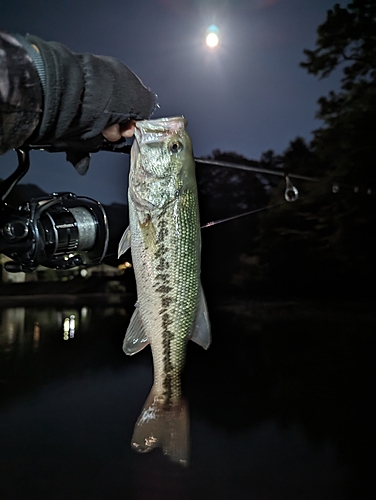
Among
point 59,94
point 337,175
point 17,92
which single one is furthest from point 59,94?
point 337,175

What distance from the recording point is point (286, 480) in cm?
1505

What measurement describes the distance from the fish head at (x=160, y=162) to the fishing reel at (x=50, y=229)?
38cm

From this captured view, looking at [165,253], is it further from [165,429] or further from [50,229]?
[165,429]

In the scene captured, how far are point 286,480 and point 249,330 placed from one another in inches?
313

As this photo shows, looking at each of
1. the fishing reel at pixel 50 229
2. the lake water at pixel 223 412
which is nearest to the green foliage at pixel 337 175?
the lake water at pixel 223 412

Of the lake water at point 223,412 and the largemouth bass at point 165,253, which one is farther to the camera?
the lake water at point 223,412

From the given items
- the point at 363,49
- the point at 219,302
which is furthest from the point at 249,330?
the point at 363,49

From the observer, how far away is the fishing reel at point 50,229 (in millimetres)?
1705

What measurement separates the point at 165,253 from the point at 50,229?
550mm

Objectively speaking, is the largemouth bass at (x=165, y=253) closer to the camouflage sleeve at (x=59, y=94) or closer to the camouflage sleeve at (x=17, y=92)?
the camouflage sleeve at (x=59, y=94)

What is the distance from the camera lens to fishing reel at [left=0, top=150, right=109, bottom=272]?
1705 millimetres

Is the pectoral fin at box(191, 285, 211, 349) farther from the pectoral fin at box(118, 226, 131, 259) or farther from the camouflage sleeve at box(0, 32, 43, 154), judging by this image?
the camouflage sleeve at box(0, 32, 43, 154)

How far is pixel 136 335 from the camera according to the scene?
167 cm

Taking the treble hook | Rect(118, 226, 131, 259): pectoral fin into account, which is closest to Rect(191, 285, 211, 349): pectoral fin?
Rect(118, 226, 131, 259): pectoral fin
